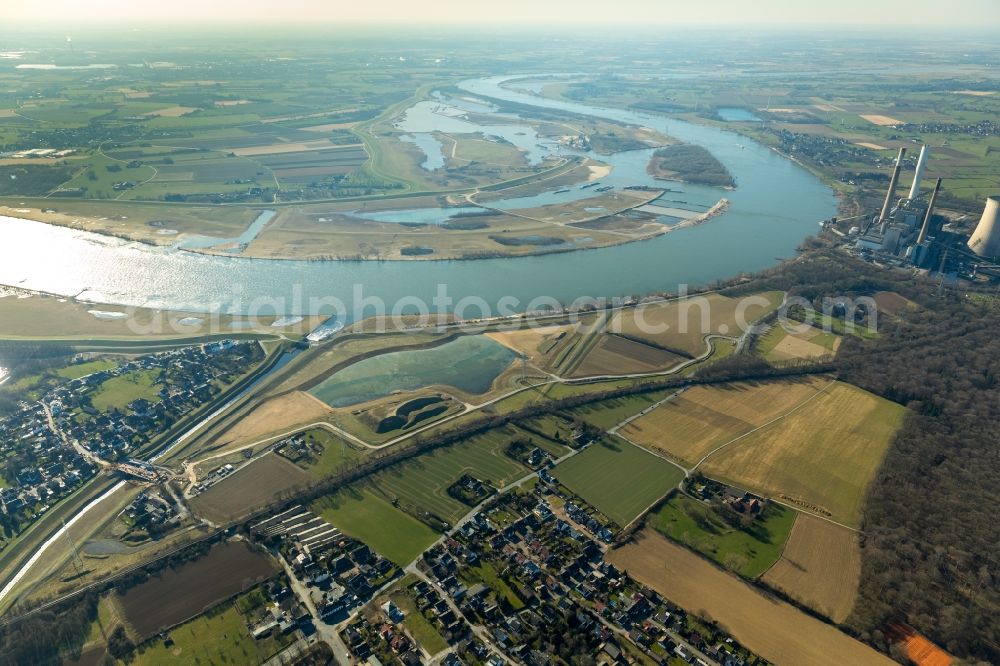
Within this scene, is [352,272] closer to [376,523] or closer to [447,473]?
[447,473]

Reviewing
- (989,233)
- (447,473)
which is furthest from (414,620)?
(989,233)

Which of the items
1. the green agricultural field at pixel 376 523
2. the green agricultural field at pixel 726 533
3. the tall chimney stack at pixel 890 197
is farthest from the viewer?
the tall chimney stack at pixel 890 197

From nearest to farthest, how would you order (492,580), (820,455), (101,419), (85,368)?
1. (492,580)
2. (820,455)
3. (101,419)
4. (85,368)

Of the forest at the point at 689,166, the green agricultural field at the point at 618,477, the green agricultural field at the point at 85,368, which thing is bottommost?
the green agricultural field at the point at 85,368

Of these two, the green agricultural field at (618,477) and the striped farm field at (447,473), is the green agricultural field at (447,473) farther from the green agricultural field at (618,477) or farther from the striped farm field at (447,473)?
the green agricultural field at (618,477)

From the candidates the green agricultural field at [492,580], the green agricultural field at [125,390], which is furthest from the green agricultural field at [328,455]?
the green agricultural field at [125,390]

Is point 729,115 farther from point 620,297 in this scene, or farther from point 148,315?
point 148,315
